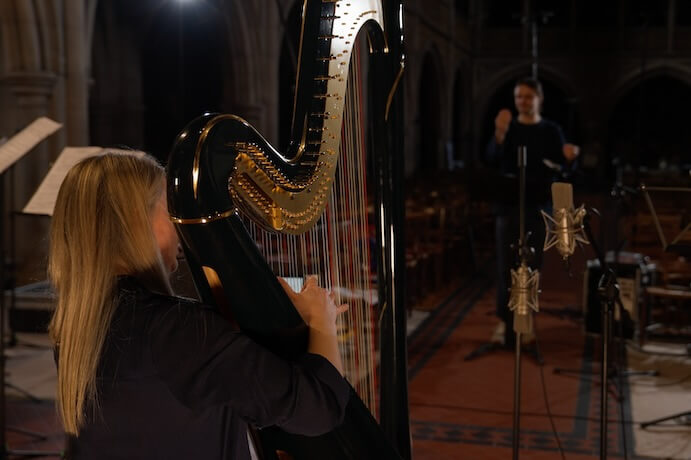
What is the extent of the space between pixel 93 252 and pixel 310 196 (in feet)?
1.48

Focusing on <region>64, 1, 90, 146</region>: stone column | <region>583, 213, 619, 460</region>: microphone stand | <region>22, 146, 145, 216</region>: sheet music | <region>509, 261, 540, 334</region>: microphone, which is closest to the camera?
<region>583, 213, 619, 460</region>: microphone stand

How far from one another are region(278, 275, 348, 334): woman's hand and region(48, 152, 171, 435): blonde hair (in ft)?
0.95

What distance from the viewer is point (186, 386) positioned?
1.33m

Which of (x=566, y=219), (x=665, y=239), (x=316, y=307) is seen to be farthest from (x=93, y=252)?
(x=665, y=239)

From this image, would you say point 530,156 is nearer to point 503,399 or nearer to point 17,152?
point 503,399

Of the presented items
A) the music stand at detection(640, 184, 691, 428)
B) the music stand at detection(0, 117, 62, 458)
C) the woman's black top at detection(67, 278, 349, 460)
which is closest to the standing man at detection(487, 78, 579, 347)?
the music stand at detection(640, 184, 691, 428)

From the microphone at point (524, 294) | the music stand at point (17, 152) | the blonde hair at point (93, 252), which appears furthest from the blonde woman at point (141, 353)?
the music stand at point (17, 152)

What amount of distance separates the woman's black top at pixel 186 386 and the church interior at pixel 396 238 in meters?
0.16

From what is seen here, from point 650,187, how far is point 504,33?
23079 millimetres

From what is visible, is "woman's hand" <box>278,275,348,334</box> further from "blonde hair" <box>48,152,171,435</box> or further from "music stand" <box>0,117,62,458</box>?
"music stand" <box>0,117,62,458</box>

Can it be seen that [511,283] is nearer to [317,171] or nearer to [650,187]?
[650,187]

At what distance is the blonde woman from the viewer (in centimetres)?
133

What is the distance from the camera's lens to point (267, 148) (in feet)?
4.90

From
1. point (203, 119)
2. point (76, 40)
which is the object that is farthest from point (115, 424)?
point (76, 40)
